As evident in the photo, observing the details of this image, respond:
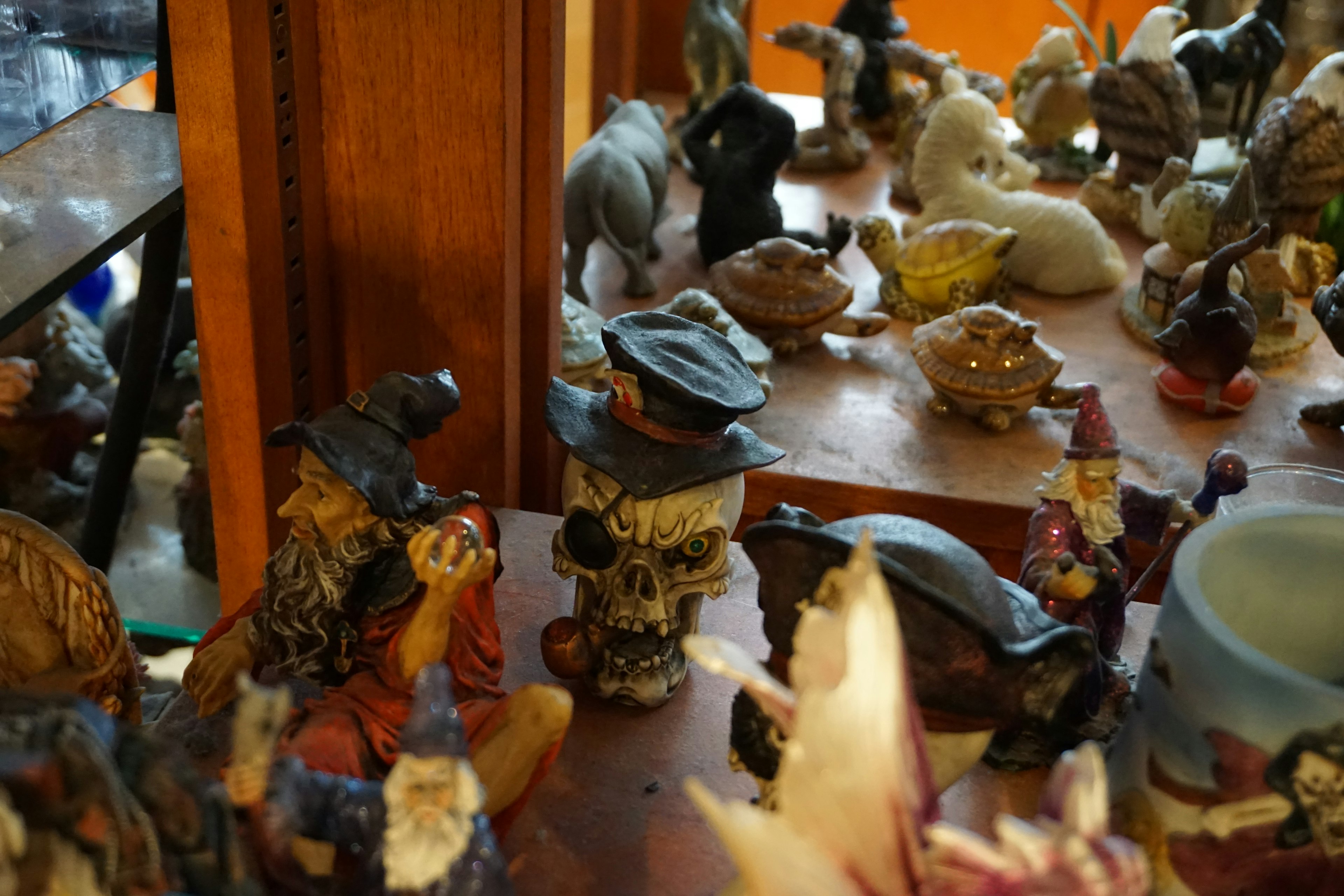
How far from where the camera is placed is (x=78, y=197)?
78cm

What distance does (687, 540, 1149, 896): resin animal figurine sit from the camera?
1.47 ft

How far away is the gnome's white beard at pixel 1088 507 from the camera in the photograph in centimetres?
83

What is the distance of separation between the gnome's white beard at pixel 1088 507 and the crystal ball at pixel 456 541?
0.38m

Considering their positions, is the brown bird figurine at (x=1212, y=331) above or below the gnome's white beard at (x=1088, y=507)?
below

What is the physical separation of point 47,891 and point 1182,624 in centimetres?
47

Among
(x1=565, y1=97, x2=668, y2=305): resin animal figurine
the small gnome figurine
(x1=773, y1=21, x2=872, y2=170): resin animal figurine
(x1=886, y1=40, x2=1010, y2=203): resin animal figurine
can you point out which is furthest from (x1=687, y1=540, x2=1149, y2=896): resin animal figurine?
(x1=773, y1=21, x2=872, y2=170): resin animal figurine

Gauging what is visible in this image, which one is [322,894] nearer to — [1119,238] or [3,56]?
[3,56]

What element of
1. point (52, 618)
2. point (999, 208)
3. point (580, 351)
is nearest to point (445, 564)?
point (52, 618)

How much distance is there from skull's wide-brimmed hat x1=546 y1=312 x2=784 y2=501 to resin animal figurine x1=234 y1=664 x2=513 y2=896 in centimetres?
24

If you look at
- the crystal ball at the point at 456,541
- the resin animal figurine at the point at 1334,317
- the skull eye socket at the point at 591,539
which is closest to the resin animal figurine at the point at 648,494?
the skull eye socket at the point at 591,539

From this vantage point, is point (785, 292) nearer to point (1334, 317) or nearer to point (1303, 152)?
point (1334, 317)

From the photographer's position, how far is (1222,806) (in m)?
0.57

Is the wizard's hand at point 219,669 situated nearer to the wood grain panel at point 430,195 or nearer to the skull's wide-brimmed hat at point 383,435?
the skull's wide-brimmed hat at point 383,435

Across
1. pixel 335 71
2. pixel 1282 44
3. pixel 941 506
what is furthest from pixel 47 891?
pixel 1282 44
